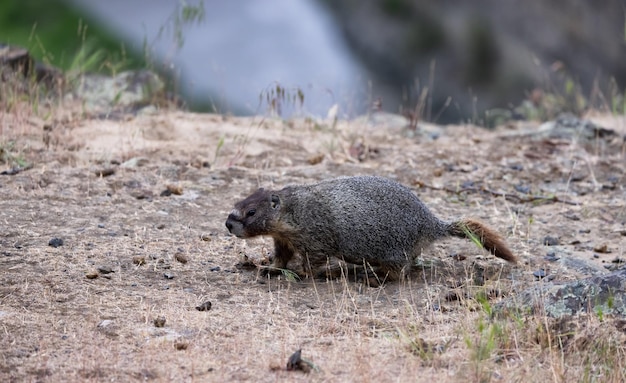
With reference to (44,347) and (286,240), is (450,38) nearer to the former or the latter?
(286,240)

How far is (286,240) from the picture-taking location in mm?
5578

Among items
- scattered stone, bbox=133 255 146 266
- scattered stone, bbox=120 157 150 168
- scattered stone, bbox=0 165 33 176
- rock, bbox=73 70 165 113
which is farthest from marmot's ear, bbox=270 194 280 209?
rock, bbox=73 70 165 113

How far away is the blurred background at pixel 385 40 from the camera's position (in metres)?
18.8

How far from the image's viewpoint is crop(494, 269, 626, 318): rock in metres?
4.34

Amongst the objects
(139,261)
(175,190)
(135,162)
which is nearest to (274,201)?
(139,261)

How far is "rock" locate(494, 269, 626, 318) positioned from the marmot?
3.19 ft

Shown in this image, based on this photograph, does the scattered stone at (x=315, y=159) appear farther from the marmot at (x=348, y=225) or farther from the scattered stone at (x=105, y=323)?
the scattered stone at (x=105, y=323)

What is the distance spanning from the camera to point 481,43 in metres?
21.7

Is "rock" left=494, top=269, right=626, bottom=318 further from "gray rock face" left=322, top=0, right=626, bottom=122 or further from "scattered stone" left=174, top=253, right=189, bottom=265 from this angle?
"gray rock face" left=322, top=0, right=626, bottom=122

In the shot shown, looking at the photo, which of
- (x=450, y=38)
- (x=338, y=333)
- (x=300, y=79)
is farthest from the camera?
(x=450, y=38)

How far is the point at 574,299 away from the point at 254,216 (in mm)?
2029

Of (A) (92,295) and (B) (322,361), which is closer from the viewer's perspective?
(B) (322,361)

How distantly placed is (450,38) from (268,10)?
16.2 ft

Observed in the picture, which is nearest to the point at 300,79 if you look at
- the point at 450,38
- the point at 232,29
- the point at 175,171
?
the point at 232,29
